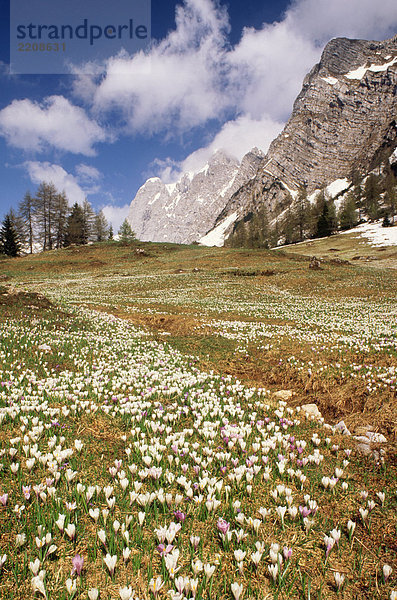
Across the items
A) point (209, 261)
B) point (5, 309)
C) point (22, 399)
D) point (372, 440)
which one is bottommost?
point (372, 440)

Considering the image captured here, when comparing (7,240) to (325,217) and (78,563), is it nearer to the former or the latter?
(78,563)

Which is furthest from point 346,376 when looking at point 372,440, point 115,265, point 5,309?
point 115,265

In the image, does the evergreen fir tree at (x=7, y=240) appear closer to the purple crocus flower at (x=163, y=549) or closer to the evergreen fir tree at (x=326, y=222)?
the purple crocus flower at (x=163, y=549)

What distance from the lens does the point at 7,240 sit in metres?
79.1

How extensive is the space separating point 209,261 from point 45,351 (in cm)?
5189

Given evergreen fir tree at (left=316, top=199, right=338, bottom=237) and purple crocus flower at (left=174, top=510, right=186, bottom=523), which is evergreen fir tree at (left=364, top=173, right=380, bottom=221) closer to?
evergreen fir tree at (left=316, top=199, right=338, bottom=237)

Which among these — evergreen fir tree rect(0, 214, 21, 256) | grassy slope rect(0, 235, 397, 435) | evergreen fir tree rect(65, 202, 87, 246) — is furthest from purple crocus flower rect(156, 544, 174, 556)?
evergreen fir tree rect(65, 202, 87, 246)

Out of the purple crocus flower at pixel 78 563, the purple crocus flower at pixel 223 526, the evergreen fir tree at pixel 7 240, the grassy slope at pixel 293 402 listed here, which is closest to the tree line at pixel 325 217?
the evergreen fir tree at pixel 7 240

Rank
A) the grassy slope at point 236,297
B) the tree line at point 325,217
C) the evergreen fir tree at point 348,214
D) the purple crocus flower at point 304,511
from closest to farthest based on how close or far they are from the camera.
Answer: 1. the purple crocus flower at point 304,511
2. the grassy slope at point 236,297
3. the tree line at point 325,217
4. the evergreen fir tree at point 348,214

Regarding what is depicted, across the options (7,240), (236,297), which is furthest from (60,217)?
(236,297)

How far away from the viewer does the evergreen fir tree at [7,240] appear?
7831 centimetres

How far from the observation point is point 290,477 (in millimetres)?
3707

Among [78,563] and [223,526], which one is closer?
[78,563]

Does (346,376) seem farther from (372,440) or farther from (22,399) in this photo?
(22,399)
